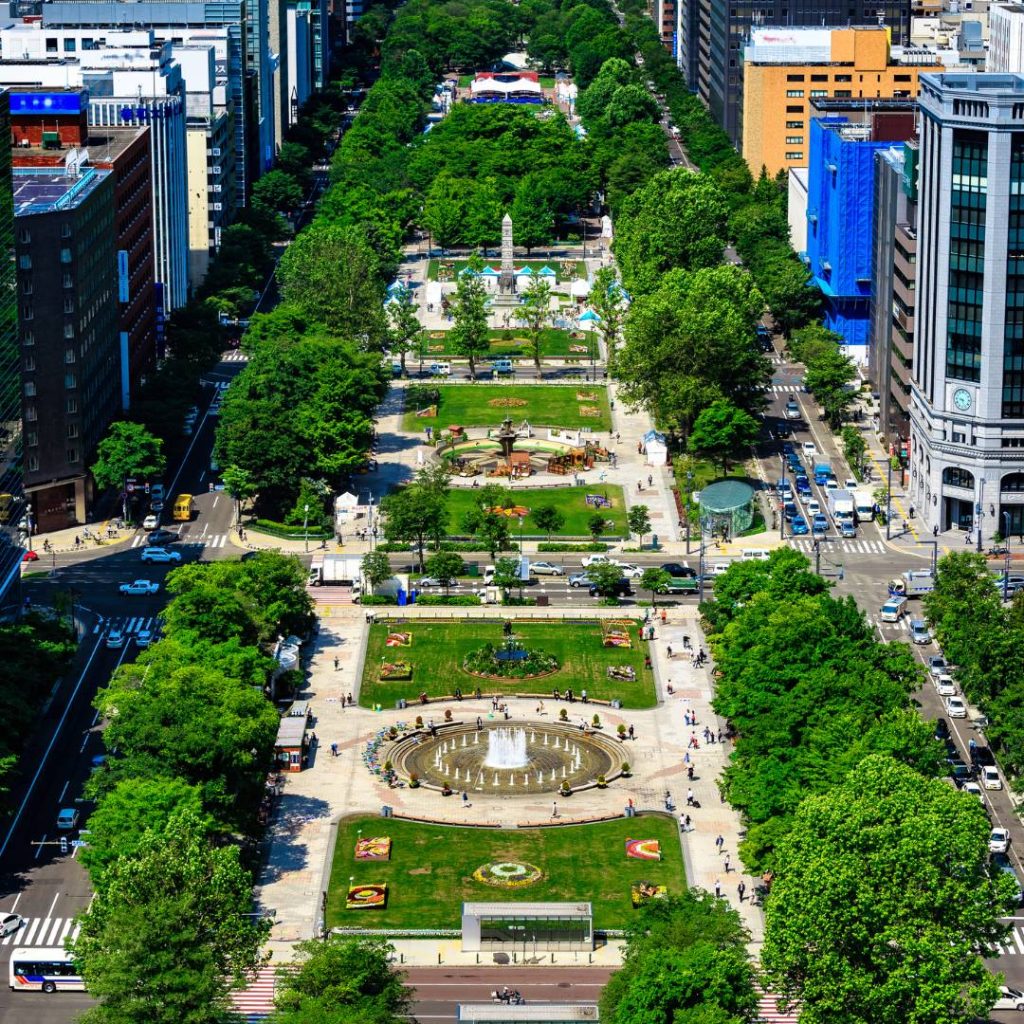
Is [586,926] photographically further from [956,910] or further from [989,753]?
[989,753]

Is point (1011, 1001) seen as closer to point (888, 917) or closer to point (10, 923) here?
point (888, 917)

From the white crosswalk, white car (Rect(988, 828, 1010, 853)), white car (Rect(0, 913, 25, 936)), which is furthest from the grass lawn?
white car (Rect(988, 828, 1010, 853))

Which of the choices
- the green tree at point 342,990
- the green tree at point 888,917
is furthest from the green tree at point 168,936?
the green tree at point 888,917

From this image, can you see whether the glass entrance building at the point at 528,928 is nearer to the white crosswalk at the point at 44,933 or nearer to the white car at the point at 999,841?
the white crosswalk at the point at 44,933

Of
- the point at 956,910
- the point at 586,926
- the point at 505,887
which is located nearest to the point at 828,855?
the point at 956,910

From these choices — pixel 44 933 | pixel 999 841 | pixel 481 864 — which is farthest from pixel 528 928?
pixel 999 841

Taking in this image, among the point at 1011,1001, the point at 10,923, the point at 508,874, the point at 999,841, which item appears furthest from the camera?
the point at 508,874
